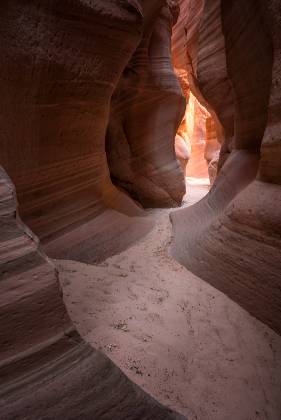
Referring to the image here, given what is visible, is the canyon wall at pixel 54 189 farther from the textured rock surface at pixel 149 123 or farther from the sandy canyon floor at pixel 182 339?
the textured rock surface at pixel 149 123

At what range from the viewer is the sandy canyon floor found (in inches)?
55.4

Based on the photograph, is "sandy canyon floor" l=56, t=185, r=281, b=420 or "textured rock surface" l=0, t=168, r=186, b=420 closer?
"textured rock surface" l=0, t=168, r=186, b=420

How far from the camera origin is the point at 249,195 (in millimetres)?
2434

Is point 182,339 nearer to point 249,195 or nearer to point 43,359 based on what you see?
point 43,359

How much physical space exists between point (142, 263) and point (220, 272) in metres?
0.92

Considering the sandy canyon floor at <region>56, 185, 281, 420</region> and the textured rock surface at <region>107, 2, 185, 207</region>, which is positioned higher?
the textured rock surface at <region>107, 2, 185, 207</region>

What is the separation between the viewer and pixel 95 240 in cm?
335

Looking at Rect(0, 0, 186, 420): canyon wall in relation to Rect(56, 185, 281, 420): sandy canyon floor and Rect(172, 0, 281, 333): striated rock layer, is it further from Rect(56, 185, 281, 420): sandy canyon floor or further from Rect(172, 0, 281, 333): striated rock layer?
Rect(172, 0, 281, 333): striated rock layer

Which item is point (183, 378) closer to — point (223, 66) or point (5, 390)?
point (5, 390)

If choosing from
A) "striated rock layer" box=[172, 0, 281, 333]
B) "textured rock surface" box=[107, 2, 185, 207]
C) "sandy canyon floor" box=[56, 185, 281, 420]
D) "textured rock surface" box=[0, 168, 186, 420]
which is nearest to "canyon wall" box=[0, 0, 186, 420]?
"textured rock surface" box=[0, 168, 186, 420]

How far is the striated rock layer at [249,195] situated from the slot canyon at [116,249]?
0.05 feet

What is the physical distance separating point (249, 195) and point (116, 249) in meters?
1.73

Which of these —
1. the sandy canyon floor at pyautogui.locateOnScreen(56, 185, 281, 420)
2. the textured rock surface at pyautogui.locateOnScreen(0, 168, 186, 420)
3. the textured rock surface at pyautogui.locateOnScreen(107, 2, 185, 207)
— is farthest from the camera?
the textured rock surface at pyautogui.locateOnScreen(107, 2, 185, 207)

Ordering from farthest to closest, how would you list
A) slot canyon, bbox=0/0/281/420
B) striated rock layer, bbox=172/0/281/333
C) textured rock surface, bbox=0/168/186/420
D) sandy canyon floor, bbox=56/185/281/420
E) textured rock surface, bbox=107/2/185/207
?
textured rock surface, bbox=107/2/185/207, striated rock layer, bbox=172/0/281/333, sandy canyon floor, bbox=56/185/281/420, slot canyon, bbox=0/0/281/420, textured rock surface, bbox=0/168/186/420
